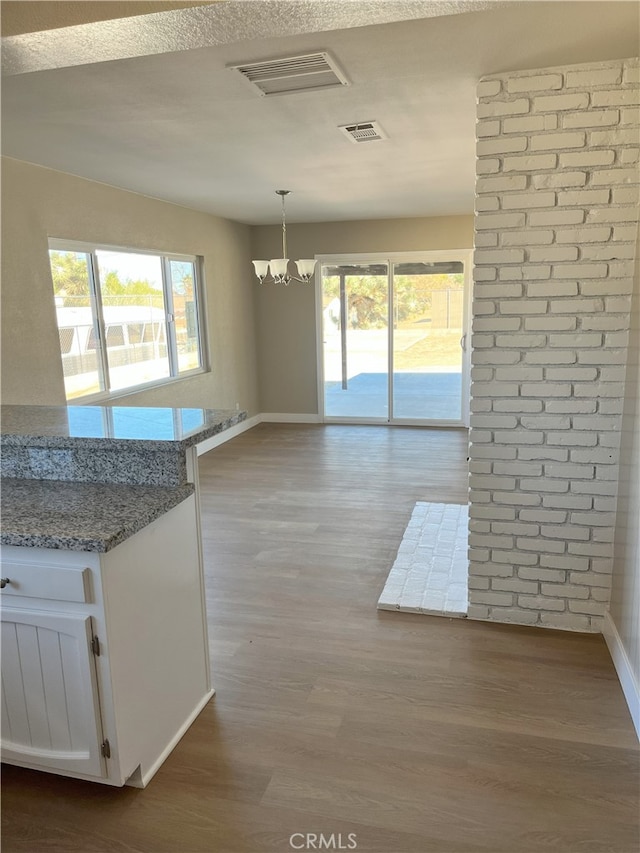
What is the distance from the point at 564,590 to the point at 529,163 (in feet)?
6.10

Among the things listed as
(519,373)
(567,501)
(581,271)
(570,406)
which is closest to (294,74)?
(581,271)

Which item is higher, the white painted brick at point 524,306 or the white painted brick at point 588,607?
the white painted brick at point 524,306

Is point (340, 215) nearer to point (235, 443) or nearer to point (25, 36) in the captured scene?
point (235, 443)

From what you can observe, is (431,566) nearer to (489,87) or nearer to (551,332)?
(551,332)

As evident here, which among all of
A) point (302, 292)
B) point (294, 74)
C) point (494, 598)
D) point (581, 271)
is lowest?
point (494, 598)

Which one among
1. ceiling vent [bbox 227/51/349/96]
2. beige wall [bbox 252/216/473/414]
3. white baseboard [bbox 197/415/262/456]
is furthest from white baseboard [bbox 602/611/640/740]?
beige wall [bbox 252/216/473/414]

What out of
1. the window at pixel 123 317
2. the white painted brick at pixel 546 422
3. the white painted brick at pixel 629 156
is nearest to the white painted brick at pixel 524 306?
the white painted brick at pixel 546 422

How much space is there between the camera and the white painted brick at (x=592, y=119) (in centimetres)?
234

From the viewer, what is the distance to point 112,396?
16.0ft

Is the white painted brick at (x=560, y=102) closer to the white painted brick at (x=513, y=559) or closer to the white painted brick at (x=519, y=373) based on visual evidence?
the white painted brick at (x=519, y=373)

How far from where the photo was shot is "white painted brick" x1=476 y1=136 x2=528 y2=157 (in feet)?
8.02

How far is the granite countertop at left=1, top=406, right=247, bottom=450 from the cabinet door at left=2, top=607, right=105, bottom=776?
0.58m

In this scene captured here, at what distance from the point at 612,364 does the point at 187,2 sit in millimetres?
2001

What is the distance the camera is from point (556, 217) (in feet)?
8.10
